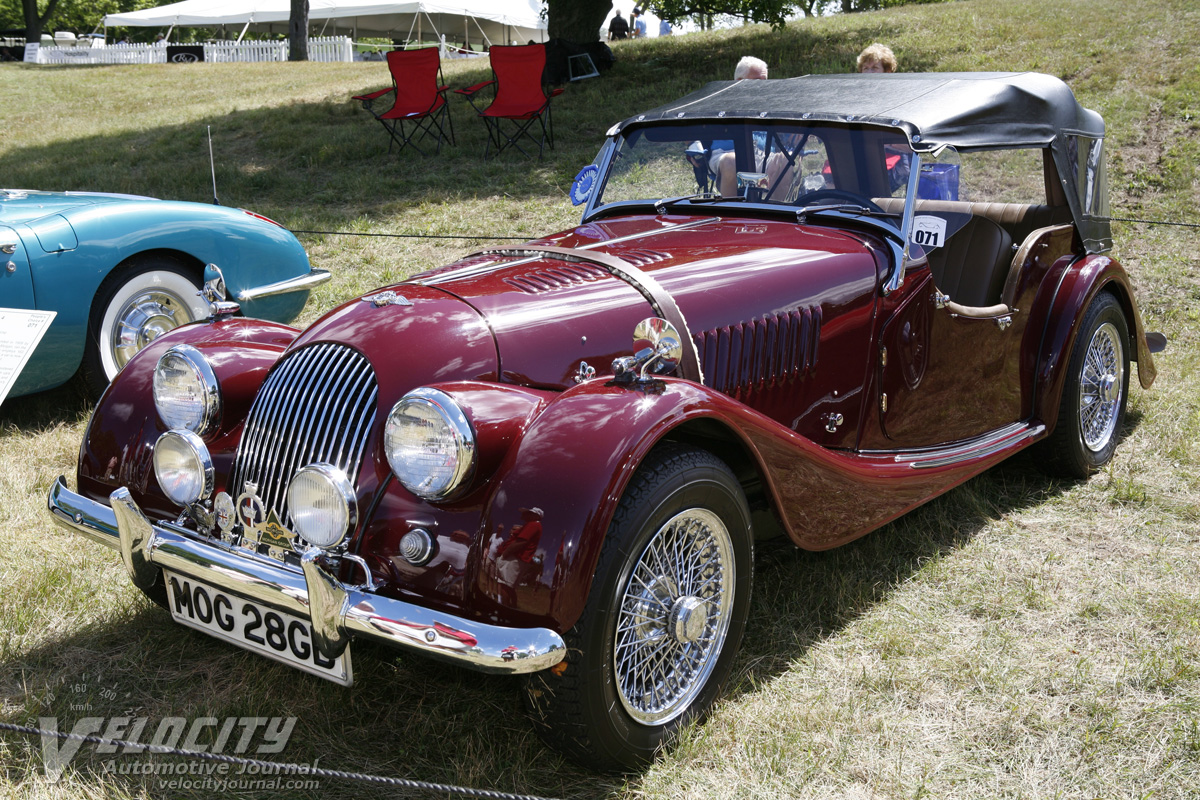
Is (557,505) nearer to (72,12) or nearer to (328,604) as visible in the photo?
(328,604)

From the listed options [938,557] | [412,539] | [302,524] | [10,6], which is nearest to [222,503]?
[302,524]

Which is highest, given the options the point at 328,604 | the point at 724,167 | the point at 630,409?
the point at 724,167

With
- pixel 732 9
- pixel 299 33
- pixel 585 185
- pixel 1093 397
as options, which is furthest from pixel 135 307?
pixel 299 33

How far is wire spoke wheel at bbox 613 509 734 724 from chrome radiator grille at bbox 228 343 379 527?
746mm

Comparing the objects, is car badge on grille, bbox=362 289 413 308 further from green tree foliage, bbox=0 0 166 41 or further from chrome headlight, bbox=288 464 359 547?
green tree foliage, bbox=0 0 166 41

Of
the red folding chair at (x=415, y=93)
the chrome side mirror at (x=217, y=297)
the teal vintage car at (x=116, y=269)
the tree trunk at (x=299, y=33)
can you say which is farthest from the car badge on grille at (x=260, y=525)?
the tree trunk at (x=299, y=33)

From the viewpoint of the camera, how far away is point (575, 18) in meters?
13.8

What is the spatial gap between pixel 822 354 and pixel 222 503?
1.86 m

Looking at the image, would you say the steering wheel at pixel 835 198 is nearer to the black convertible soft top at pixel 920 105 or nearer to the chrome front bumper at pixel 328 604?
the black convertible soft top at pixel 920 105

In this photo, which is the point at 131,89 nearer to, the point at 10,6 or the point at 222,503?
the point at 222,503

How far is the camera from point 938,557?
3504mm

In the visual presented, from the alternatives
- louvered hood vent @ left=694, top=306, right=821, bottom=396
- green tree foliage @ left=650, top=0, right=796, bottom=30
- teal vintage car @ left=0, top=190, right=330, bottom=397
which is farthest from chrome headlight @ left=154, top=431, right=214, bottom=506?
green tree foliage @ left=650, top=0, right=796, bottom=30

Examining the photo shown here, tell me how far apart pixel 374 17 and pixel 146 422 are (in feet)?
101

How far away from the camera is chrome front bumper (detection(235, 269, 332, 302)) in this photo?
520cm
